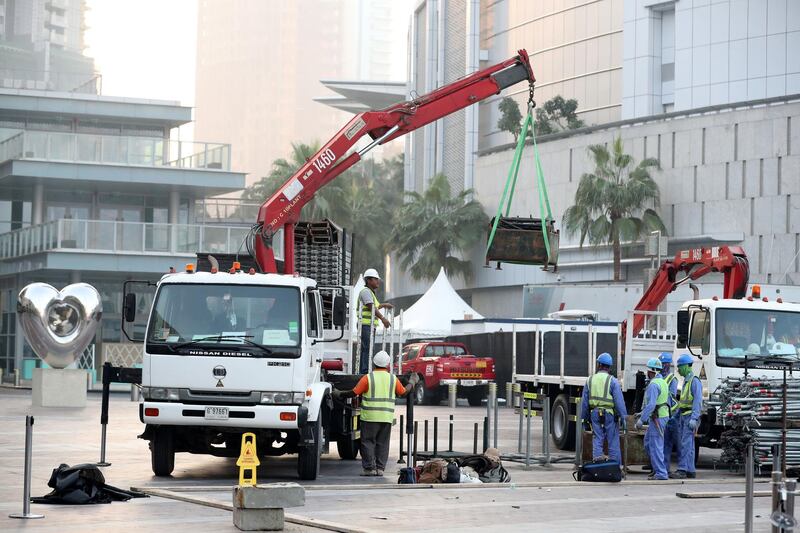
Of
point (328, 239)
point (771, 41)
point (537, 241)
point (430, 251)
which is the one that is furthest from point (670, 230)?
point (328, 239)

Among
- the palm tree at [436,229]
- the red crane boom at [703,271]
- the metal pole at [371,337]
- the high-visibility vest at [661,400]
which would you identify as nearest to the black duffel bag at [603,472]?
the high-visibility vest at [661,400]

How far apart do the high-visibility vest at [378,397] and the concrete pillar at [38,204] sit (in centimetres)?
3659

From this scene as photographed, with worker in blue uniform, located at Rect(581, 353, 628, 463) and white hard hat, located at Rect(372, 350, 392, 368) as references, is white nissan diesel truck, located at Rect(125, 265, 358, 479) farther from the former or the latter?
worker in blue uniform, located at Rect(581, 353, 628, 463)

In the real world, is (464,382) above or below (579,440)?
above

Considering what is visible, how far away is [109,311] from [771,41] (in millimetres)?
33650

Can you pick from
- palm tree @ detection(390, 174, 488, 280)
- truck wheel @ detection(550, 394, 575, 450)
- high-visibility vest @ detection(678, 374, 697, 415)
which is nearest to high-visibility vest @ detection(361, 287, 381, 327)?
high-visibility vest @ detection(678, 374, 697, 415)

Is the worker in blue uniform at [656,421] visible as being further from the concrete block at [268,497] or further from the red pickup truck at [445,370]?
the red pickup truck at [445,370]

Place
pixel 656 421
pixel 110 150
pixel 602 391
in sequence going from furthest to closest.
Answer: pixel 110 150, pixel 602 391, pixel 656 421

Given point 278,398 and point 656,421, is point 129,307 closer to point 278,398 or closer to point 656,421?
point 278,398

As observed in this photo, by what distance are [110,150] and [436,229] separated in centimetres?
2685

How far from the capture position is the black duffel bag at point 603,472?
18234 millimetres

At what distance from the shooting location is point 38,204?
52.7 meters

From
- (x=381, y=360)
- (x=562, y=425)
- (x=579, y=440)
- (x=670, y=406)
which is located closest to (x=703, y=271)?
(x=562, y=425)

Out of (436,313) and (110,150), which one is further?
(436,313)
